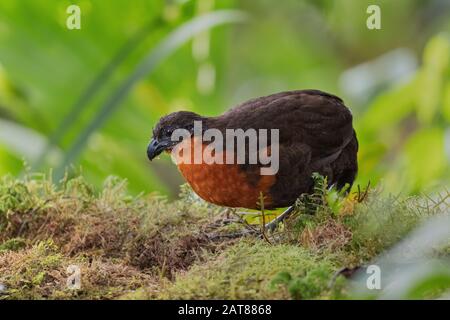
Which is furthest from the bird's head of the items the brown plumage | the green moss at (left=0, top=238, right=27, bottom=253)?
the green moss at (left=0, top=238, right=27, bottom=253)

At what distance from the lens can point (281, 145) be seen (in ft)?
7.71

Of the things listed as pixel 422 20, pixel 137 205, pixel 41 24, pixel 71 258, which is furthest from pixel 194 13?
pixel 71 258

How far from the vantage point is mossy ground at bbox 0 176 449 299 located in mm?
1910

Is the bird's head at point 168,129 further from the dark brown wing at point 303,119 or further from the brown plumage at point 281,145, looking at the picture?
→ the dark brown wing at point 303,119

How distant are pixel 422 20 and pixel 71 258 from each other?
3.47 m

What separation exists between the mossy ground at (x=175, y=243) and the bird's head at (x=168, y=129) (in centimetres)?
23

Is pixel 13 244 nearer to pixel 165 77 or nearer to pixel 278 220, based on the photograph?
pixel 278 220

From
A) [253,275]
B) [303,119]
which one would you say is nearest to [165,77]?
[303,119]

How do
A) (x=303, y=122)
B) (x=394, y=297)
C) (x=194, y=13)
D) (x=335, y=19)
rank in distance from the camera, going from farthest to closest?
(x=335, y=19)
(x=194, y=13)
(x=303, y=122)
(x=394, y=297)

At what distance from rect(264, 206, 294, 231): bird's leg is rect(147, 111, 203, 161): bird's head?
0.34 meters

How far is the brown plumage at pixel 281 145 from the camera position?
2291mm

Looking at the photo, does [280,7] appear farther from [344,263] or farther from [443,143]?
[344,263]

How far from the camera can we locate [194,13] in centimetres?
443

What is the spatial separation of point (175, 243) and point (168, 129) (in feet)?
1.05
